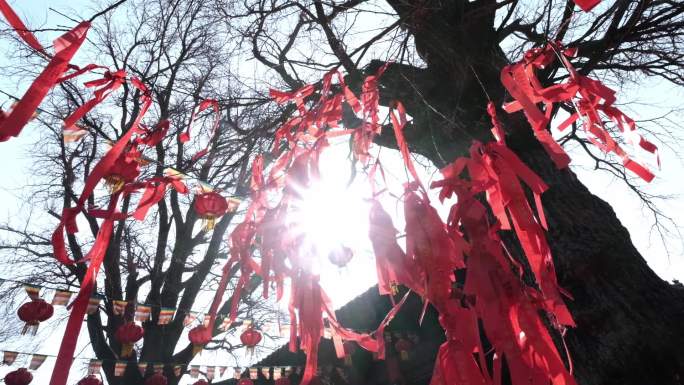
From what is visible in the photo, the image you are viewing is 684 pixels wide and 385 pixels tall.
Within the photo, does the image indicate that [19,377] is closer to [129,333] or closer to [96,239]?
[129,333]

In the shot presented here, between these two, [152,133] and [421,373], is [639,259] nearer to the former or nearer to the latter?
[152,133]

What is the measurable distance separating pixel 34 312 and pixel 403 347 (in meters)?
4.24

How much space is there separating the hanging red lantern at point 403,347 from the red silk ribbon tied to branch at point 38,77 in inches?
208

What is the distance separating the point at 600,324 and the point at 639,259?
40 cm

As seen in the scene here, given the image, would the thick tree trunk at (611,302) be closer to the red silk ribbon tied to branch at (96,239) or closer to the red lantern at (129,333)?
the red silk ribbon tied to branch at (96,239)

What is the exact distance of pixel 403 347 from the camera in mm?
5438

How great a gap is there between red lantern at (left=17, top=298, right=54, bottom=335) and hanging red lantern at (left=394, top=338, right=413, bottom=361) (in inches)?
160

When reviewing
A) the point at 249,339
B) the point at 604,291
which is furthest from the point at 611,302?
the point at 249,339

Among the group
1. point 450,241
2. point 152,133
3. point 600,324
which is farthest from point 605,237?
point 152,133

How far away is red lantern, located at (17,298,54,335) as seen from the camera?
12.4ft

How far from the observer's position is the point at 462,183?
0.99 metres

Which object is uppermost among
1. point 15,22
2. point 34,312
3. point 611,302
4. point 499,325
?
point 34,312

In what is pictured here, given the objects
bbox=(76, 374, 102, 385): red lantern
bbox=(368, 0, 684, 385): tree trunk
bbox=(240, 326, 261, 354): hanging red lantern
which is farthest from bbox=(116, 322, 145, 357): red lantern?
bbox=(368, 0, 684, 385): tree trunk

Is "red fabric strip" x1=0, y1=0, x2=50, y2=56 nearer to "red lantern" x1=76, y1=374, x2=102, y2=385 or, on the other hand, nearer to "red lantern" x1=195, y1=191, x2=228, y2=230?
"red lantern" x1=195, y1=191, x2=228, y2=230
